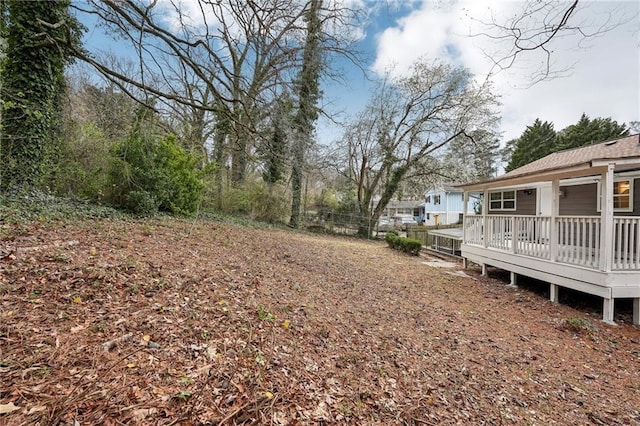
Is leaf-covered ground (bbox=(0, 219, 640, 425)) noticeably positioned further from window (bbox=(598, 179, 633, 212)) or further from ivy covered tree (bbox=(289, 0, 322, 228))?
ivy covered tree (bbox=(289, 0, 322, 228))

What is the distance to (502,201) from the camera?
457 inches

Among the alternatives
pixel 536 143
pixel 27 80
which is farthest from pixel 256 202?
pixel 536 143

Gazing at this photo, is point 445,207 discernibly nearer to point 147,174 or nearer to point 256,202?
point 256,202

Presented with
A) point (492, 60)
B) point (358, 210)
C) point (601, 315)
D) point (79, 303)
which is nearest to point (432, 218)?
point (358, 210)

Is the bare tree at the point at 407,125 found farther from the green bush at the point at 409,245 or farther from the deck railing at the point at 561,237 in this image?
the deck railing at the point at 561,237

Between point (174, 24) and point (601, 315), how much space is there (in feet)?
33.8

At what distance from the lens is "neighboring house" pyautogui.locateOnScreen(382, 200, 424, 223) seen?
3878cm

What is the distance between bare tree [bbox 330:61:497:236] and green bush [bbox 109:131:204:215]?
460 inches

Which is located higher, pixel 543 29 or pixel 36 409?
pixel 543 29

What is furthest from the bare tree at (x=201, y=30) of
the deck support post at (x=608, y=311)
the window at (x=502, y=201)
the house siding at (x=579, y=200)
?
the window at (x=502, y=201)

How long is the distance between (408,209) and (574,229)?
3474 centimetres

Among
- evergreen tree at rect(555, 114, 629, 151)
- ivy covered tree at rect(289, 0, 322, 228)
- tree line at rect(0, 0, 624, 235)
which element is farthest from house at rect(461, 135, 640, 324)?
evergreen tree at rect(555, 114, 629, 151)

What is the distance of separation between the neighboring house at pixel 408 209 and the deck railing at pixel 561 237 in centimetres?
2939

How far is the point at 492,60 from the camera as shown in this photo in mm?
3762
